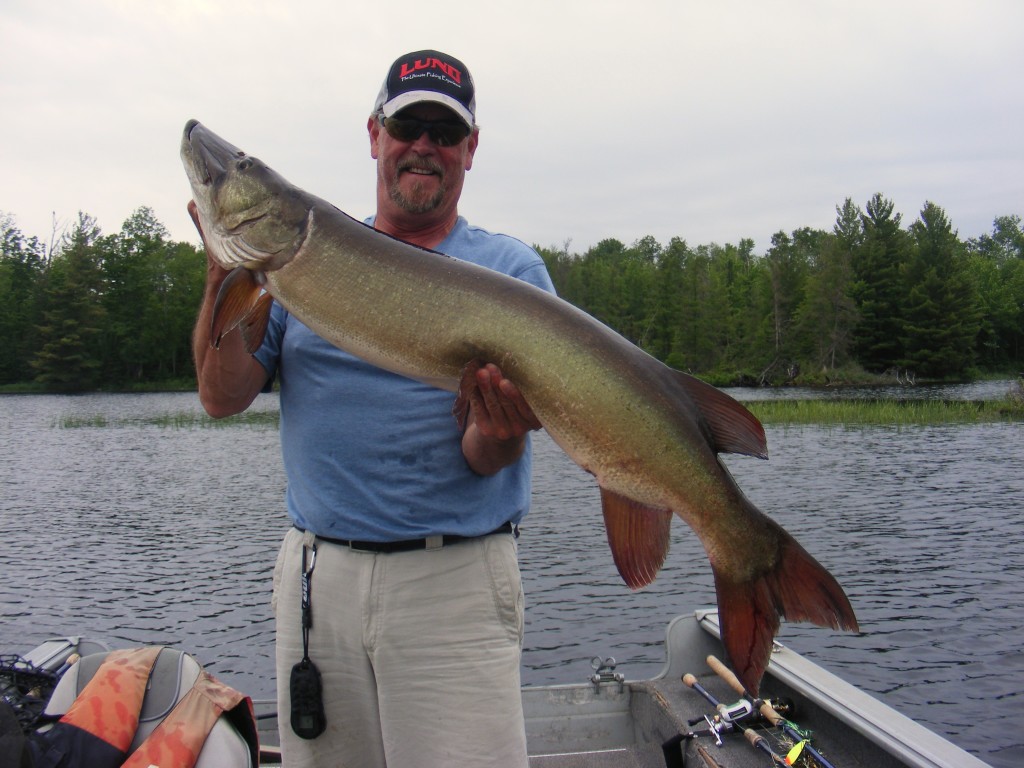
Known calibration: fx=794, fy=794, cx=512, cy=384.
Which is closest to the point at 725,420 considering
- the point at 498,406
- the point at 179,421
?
the point at 498,406

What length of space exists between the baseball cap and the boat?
8.82 feet

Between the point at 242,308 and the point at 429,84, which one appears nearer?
the point at 242,308

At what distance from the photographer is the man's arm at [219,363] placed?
2557 millimetres

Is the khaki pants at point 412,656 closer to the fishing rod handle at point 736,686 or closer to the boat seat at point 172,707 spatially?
the boat seat at point 172,707

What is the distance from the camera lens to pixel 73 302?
2709 inches

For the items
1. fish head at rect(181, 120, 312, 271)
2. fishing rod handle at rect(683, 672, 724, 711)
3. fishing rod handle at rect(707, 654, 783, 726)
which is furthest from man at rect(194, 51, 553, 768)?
fishing rod handle at rect(683, 672, 724, 711)

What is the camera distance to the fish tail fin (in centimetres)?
212

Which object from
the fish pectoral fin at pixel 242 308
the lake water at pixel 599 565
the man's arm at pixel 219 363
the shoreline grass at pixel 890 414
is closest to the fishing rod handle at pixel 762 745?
the man's arm at pixel 219 363

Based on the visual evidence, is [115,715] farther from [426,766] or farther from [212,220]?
[212,220]

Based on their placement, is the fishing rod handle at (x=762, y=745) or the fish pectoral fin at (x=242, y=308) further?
the fishing rod handle at (x=762, y=745)

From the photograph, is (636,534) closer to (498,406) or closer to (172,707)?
(498,406)

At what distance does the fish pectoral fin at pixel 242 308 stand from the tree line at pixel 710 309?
63970 mm

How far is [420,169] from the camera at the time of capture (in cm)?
278

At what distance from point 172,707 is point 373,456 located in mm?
1292
